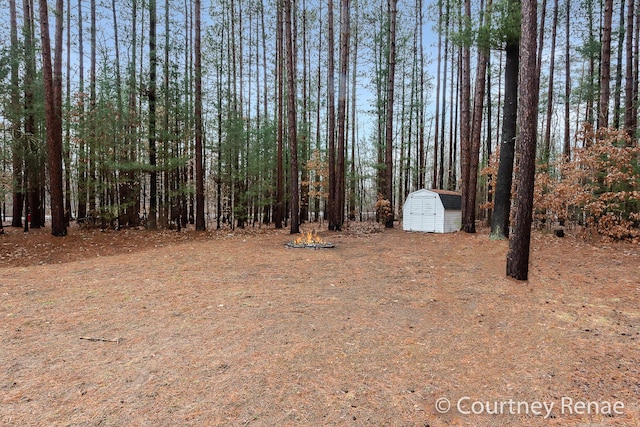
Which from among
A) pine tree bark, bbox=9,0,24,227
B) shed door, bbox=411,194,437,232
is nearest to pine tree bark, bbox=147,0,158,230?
pine tree bark, bbox=9,0,24,227

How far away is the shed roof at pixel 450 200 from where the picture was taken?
12.6m

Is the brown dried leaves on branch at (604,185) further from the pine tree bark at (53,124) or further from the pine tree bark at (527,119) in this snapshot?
the pine tree bark at (53,124)

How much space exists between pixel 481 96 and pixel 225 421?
11500 millimetres

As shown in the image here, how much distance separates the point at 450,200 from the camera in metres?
13.0

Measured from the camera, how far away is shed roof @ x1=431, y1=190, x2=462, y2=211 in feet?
41.5

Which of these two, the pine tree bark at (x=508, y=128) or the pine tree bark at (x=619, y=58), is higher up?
the pine tree bark at (x=619, y=58)

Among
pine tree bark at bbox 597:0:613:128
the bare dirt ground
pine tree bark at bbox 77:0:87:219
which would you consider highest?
pine tree bark at bbox 597:0:613:128

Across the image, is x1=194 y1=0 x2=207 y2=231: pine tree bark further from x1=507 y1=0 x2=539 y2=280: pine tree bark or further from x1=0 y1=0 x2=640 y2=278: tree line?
x1=507 y1=0 x2=539 y2=280: pine tree bark

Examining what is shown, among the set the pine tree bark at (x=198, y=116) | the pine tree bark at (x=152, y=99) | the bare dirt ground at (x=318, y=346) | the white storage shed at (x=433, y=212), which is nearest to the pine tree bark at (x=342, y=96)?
the white storage shed at (x=433, y=212)

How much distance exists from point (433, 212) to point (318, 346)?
10965 millimetres

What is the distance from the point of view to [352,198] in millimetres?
18812

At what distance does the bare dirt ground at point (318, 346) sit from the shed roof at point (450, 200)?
22.1ft

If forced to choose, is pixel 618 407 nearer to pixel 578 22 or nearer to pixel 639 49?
pixel 639 49

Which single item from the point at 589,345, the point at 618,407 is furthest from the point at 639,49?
the point at 618,407
